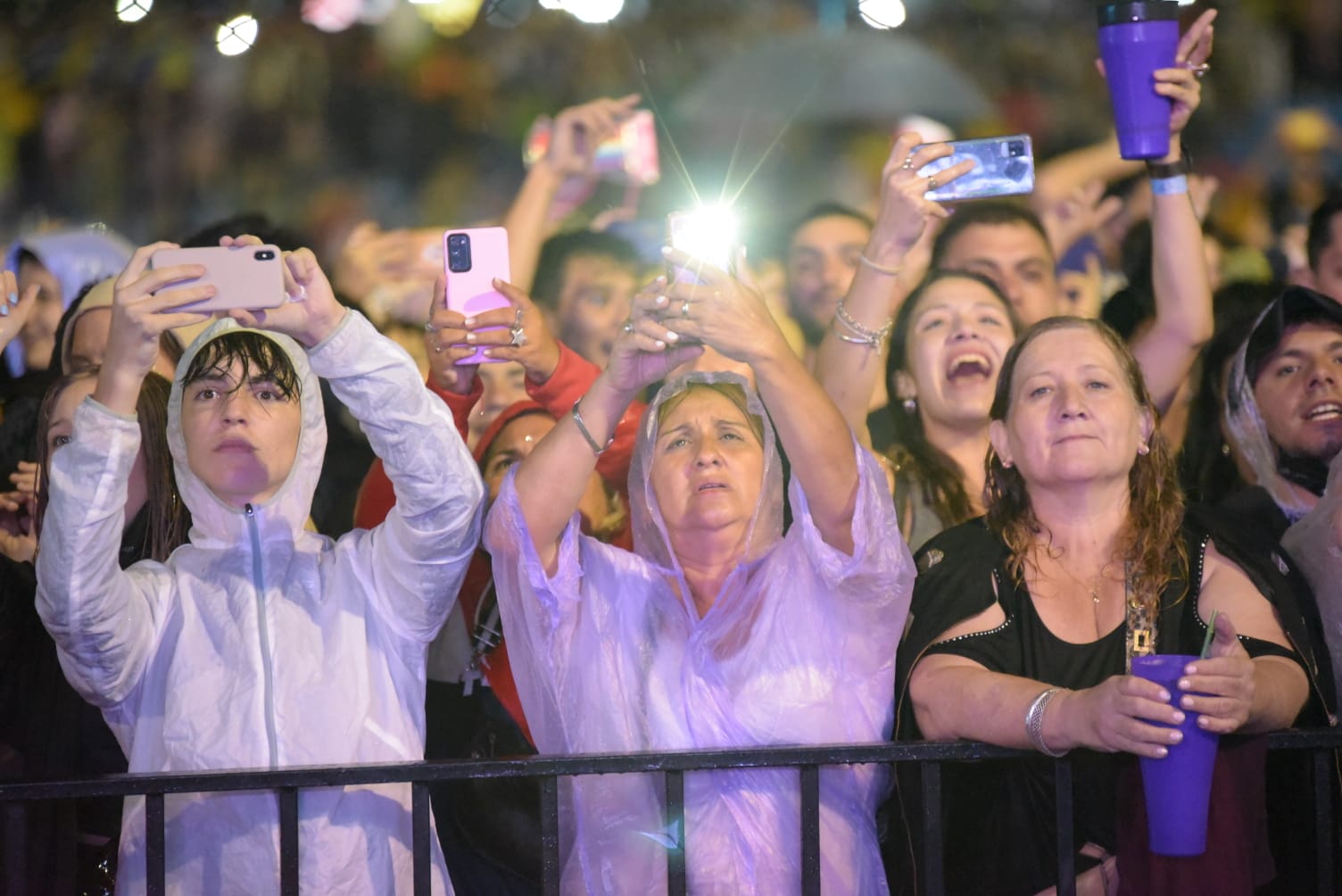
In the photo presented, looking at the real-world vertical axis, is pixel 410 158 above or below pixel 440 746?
above

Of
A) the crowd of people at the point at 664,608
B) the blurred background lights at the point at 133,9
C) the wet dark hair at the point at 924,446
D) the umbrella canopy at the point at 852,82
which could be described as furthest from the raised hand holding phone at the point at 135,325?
the blurred background lights at the point at 133,9

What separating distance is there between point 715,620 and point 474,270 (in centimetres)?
81

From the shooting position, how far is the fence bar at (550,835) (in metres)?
1.90

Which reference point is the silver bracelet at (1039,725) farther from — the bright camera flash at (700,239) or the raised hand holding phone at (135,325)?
the raised hand holding phone at (135,325)

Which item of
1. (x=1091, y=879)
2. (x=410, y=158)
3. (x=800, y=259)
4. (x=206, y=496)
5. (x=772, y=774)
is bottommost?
(x=1091, y=879)

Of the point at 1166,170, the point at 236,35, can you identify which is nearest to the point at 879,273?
the point at 1166,170

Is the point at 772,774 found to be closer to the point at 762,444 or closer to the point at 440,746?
the point at 762,444

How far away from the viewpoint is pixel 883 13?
4.14 m

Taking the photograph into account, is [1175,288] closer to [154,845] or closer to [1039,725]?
[1039,725]

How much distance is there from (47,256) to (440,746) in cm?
219

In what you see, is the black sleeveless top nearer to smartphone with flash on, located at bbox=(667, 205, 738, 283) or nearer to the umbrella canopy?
smartphone with flash on, located at bbox=(667, 205, 738, 283)

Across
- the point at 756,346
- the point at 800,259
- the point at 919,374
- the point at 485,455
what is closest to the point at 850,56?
the point at 800,259

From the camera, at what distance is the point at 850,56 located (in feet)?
13.5

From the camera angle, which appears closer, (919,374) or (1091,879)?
(1091,879)
